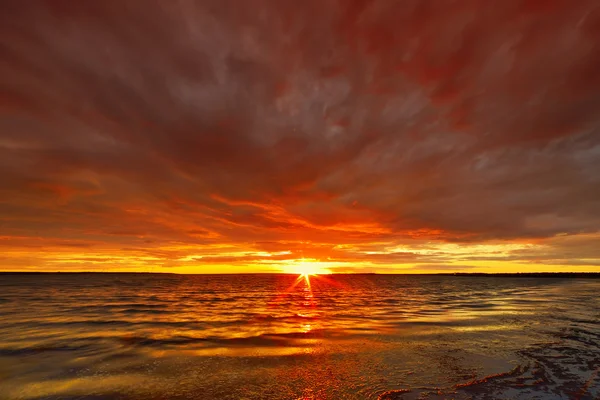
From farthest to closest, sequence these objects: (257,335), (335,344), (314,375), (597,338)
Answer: (257,335) → (597,338) → (335,344) → (314,375)

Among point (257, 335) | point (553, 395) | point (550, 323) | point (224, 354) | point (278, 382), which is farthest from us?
point (550, 323)

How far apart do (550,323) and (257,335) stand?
19.4m

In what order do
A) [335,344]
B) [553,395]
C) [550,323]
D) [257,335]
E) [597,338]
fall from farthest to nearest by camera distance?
[550,323]
[257,335]
[597,338]
[335,344]
[553,395]

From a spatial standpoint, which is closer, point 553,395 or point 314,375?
point 553,395

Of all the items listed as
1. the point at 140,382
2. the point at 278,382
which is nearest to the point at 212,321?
the point at 140,382

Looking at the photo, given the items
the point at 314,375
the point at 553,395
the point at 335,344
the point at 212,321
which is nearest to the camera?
the point at 553,395

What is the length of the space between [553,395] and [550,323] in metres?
16.5

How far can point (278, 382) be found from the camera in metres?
9.65

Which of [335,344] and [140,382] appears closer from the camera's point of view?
[140,382]

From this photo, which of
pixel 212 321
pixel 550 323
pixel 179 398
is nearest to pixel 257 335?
pixel 212 321

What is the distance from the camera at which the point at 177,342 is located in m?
15.9

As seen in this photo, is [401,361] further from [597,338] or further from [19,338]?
[19,338]

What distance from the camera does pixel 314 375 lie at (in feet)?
33.9

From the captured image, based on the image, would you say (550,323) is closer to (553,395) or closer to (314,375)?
(553,395)
